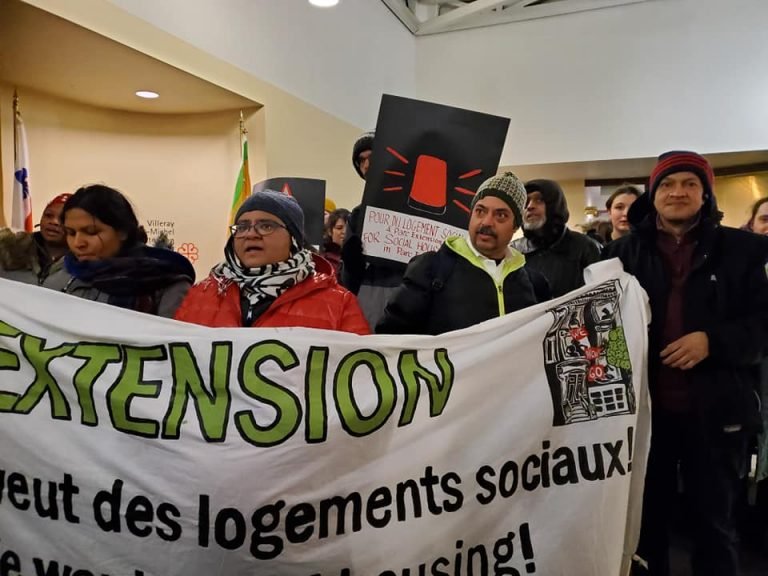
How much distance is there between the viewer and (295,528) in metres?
1.31

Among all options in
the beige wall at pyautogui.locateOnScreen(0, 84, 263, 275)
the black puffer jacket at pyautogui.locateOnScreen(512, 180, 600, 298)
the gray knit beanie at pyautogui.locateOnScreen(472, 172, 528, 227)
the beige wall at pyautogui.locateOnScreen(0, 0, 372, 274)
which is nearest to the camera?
the gray knit beanie at pyautogui.locateOnScreen(472, 172, 528, 227)

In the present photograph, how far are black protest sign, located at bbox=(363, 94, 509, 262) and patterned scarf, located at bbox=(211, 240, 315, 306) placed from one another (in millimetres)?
568

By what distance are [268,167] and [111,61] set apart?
125 centimetres

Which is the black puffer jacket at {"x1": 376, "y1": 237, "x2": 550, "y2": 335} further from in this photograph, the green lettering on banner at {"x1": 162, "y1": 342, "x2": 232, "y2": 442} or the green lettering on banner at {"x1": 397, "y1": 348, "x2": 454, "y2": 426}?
the green lettering on banner at {"x1": 162, "y1": 342, "x2": 232, "y2": 442}

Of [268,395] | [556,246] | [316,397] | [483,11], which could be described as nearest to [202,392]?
[268,395]

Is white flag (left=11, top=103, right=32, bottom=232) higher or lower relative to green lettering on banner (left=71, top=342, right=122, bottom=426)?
higher

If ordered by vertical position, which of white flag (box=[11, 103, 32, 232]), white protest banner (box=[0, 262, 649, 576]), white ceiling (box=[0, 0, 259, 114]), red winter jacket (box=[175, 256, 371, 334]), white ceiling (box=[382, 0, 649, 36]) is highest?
white ceiling (box=[382, 0, 649, 36])

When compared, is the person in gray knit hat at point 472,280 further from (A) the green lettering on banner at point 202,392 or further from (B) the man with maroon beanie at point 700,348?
(A) the green lettering on banner at point 202,392

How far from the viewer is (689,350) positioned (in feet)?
5.55

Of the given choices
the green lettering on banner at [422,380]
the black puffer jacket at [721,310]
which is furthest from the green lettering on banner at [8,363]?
the black puffer jacket at [721,310]

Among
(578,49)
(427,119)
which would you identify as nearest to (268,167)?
(427,119)

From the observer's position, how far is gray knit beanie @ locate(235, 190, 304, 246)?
1.67m

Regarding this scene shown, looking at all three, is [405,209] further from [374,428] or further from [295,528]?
[295,528]

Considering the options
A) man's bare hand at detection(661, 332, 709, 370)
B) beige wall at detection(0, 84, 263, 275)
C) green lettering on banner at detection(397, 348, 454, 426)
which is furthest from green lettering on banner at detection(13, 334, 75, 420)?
beige wall at detection(0, 84, 263, 275)
